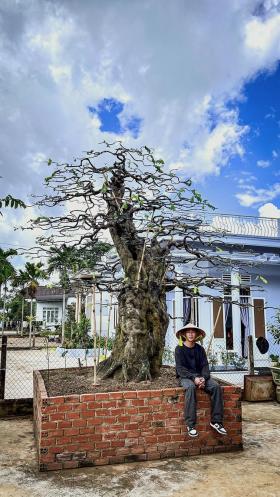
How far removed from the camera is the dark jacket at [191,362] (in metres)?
4.79

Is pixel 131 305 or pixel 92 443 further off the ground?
pixel 131 305

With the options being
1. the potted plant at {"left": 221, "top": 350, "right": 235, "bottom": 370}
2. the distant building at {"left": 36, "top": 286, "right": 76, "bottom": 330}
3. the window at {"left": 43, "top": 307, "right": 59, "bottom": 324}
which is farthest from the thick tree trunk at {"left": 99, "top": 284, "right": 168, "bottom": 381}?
the window at {"left": 43, "top": 307, "right": 59, "bottom": 324}

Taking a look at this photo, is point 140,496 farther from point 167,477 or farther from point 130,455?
point 130,455

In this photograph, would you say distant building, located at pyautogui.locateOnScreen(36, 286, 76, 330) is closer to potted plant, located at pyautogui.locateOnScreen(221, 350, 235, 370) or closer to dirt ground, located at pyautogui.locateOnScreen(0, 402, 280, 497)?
potted plant, located at pyautogui.locateOnScreen(221, 350, 235, 370)

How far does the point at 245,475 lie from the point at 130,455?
47.5 inches

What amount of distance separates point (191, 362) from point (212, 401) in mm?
536

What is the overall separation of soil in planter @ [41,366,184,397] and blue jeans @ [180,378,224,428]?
524mm

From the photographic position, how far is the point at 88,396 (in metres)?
4.24

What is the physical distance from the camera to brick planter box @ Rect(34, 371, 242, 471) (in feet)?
13.5

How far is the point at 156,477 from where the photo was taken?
3918 mm

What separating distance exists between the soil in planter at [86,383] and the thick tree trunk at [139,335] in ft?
0.50

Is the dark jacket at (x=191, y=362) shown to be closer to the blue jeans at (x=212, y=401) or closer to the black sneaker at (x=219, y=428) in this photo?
the blue jeans at (x=212, y=401)

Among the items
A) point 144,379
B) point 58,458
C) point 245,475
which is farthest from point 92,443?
point 245,475

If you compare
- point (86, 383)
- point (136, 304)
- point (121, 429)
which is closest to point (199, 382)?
point (121, 429)
